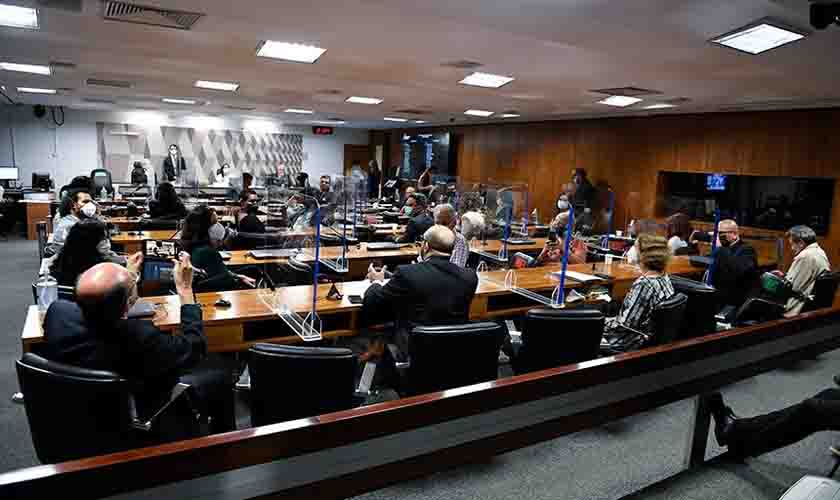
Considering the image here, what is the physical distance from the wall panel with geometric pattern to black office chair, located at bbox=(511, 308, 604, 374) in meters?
13.9

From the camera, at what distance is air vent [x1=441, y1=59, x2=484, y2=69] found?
482 centimetres

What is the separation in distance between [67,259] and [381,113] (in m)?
A: 8.16

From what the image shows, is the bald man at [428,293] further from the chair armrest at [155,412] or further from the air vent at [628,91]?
the air vent at [628,91]

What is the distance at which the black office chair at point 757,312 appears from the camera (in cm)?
410

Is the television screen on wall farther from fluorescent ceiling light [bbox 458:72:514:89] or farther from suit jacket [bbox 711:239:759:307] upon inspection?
fluorescent ceiling light [bbox 458:72:514:89]

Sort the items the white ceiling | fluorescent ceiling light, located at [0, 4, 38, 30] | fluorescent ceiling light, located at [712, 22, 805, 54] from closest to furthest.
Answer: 1. the white ceiling
2. fluorescent ceiling light, located at [712, 22, 805, 54]
3. fluorescent ceiling light, located at [0, 4, 38, 30]

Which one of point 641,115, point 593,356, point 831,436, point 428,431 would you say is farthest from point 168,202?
point 641,115

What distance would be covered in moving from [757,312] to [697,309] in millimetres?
1214

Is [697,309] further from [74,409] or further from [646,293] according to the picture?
[74,409]

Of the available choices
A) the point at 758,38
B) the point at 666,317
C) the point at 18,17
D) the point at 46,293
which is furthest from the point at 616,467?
the point at 18,17

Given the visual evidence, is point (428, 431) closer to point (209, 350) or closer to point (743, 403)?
point (209, 350)

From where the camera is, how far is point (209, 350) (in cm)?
305

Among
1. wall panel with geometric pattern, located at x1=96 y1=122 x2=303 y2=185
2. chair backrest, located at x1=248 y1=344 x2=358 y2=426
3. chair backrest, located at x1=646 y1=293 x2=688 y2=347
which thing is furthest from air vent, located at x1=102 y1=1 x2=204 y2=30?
wall panel with geometric pattern, located at x1=96 y1=122 x2=303 y2=185

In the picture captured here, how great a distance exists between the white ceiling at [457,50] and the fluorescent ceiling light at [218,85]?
16 cm
